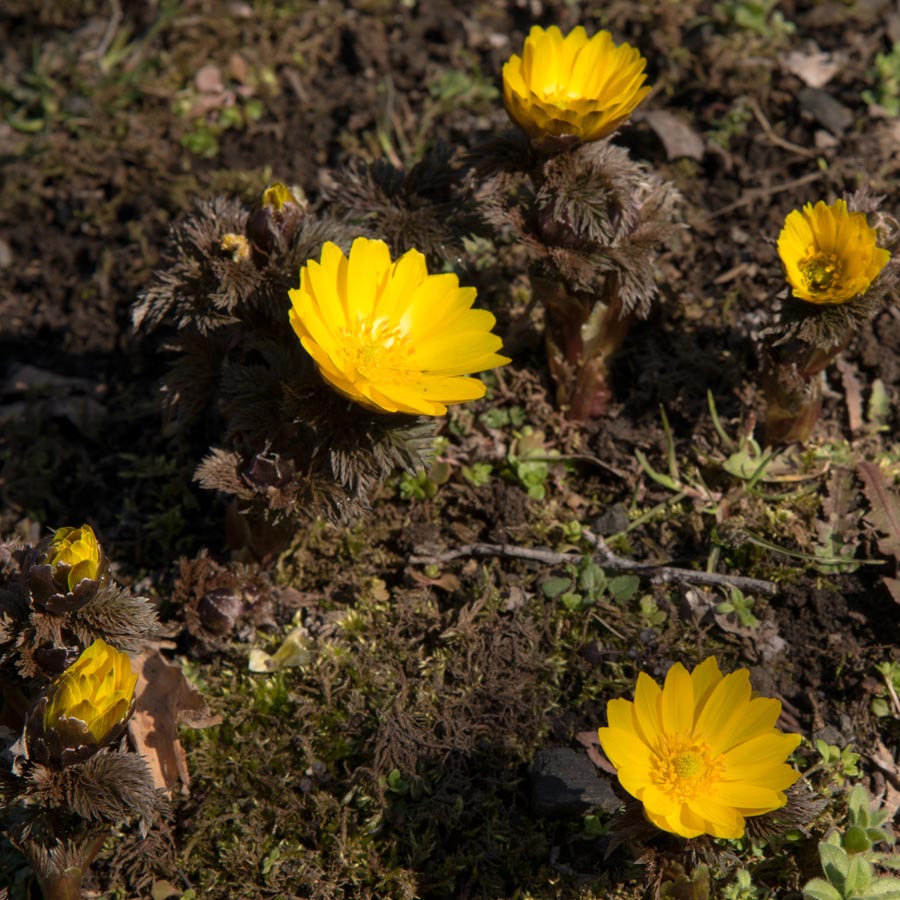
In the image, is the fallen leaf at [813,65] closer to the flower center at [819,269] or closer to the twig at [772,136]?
the twig at [772,136]

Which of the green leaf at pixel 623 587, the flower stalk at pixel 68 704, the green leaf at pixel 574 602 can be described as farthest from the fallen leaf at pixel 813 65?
the flower stalk at pixel 68 704

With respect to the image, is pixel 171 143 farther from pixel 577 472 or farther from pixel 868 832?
pixel 868 832

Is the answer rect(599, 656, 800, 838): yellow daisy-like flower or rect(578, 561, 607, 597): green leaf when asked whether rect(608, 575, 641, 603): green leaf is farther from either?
rect(599, 656, 800, 838): yellow daisy-like flower

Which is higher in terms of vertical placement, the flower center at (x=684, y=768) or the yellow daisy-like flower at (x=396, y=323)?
the yellow daisy-like flower at (x=396, y=323)

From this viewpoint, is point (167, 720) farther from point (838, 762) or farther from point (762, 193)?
point (762, 193)

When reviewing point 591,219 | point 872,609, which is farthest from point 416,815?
point 591,219

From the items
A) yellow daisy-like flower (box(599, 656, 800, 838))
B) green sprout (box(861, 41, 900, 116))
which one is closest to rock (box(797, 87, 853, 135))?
green sprout (box(861, 41, 900, 116))
